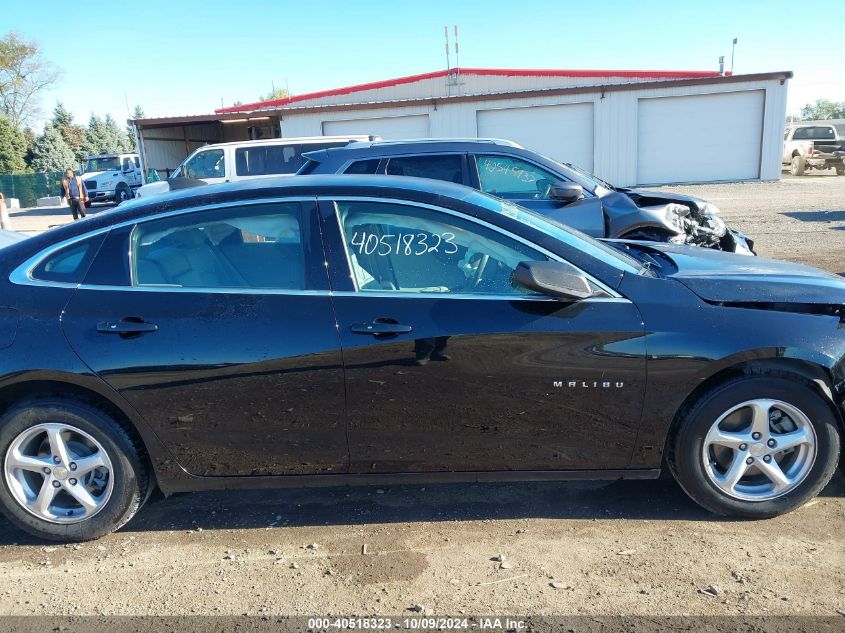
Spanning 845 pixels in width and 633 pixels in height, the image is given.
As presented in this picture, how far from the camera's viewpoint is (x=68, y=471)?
10.5 feet

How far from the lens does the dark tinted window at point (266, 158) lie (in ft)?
39.7

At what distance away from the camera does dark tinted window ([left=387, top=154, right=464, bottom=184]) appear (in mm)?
7000

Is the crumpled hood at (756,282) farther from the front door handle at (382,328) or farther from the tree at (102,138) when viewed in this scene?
the tree at (102,138)

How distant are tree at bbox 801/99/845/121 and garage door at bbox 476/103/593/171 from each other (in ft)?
270

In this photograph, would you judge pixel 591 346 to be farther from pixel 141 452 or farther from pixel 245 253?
pixel 141 452

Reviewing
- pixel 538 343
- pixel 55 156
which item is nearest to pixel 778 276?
pixel 538 343

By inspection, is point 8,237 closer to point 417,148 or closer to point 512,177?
point 417,148

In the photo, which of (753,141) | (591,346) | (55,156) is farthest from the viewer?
(55,156)

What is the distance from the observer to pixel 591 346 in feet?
9.91

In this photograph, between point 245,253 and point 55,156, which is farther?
point 55,156

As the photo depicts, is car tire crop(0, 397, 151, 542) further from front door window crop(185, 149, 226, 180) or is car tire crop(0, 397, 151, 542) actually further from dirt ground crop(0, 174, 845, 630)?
front door window crop(185, 149, 226, 180)

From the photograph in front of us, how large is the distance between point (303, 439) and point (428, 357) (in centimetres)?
73

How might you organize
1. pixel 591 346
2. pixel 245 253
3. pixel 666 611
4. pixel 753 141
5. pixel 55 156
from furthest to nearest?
pixel 55 156, pixel 753 141, pixel 245 253, pixel 591 346, pixel 666 611

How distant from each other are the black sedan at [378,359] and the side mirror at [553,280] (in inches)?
0.6
